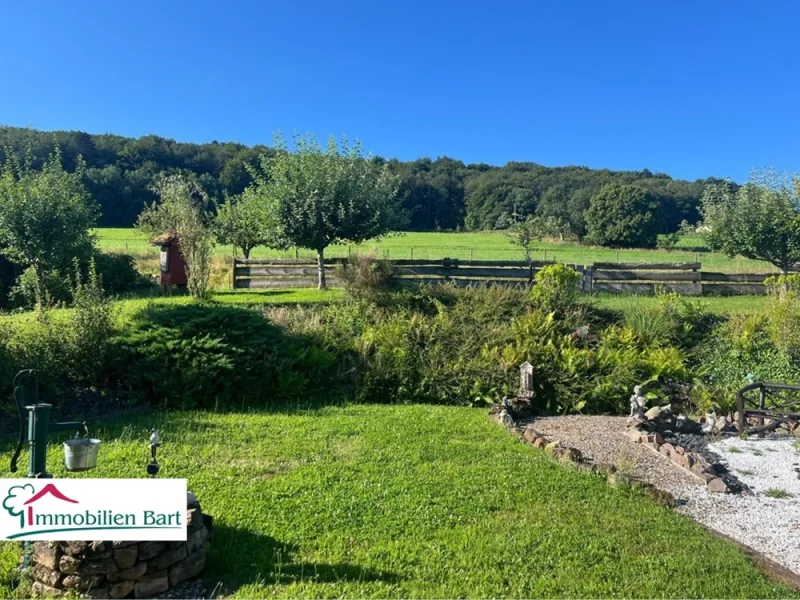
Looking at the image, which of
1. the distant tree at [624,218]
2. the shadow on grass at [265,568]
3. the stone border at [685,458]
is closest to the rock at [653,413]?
the stone border at [685,458]

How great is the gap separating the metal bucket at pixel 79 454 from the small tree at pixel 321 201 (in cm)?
1140

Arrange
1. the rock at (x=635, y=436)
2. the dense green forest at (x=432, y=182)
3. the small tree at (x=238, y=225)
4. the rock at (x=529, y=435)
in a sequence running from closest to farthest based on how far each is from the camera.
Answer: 1. the rock at (x=529, y=435)
2. the rock at (x=635, y=436)
3. the small tree at (x=238, y=225)
4. the dense green forest at (x=432, y=182)

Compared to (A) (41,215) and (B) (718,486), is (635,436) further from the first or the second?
(A) (41,215)

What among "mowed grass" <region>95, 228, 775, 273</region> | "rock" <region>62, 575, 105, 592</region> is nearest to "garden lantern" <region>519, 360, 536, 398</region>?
"rock" <region>62, 575, 105, 592</region>

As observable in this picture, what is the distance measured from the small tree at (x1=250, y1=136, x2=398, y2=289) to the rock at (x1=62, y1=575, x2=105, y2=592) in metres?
11.7

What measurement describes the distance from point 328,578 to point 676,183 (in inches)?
2873

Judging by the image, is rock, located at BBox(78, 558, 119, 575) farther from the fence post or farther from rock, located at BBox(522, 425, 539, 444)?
the fence post

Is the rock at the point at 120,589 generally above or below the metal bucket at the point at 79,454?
below

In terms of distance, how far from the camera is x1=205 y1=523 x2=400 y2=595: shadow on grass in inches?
125

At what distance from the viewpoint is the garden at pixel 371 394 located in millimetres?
3469

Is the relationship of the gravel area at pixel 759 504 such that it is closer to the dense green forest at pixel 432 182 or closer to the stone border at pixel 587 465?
the stone border at pixel 587 465

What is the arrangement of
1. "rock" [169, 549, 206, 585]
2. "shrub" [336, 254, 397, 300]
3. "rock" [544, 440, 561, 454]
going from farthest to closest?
"shrub" [336, 254, 397, 300] < "rock" [544, 440, 561, 454] < "rock" [169, 549, 206, 585]

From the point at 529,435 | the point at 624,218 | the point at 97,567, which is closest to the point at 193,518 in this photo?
the point at 97,567

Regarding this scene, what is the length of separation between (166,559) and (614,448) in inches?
200
